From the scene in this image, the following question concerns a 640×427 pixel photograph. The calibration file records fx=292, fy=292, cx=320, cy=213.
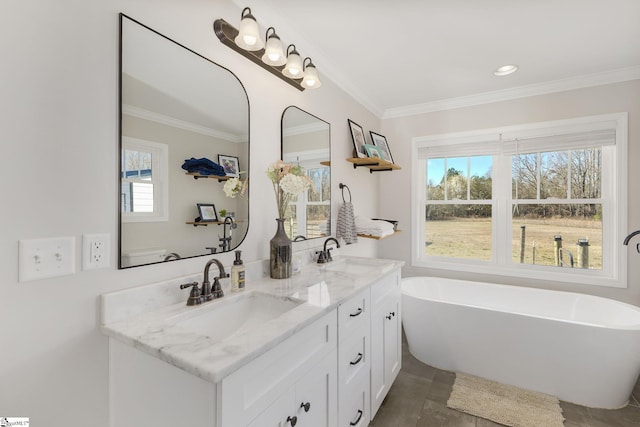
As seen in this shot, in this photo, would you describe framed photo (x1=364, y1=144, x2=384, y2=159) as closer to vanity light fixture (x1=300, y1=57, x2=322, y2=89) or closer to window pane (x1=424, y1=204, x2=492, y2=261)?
window pane (x1=424, y1=204, x2=492, y2=261)

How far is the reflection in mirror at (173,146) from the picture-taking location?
1.11 m

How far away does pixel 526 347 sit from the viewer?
211 cm

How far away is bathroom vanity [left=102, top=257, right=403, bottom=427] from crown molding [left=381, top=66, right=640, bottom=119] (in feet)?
7.51

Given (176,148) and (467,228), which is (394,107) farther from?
(176,148)

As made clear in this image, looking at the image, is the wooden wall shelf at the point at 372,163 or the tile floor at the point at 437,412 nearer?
the tile floor at the point at 437,412

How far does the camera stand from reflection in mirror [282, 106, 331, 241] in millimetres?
1924

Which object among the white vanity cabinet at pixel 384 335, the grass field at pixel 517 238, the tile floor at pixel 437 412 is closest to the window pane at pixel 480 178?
the grass field at pixel 517 238

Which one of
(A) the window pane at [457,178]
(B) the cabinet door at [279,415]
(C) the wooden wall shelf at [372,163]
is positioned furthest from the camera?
(A) the window pane at [457,178]

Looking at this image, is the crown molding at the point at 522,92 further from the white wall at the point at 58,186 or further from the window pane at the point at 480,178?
the white wall at the point at 58,186

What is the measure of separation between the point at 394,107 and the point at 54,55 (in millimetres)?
2986

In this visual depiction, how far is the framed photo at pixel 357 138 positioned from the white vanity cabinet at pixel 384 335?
1190 millimetres

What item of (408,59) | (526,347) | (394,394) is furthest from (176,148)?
(526,347)

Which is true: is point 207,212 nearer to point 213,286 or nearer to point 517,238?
point 213,286

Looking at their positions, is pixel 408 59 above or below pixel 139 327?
above
